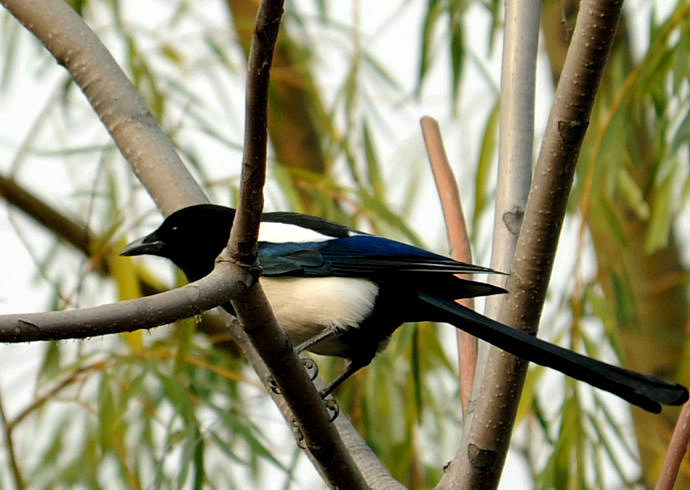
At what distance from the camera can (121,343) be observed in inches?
103

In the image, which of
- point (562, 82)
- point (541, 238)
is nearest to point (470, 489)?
point (541, 238)

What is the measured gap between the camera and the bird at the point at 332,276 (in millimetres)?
1685

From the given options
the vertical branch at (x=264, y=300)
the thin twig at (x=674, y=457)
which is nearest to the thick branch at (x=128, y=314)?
the vertical branch at (x=264, y=300)

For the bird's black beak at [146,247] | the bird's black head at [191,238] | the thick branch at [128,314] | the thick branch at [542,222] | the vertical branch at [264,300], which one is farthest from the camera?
the bird's black beak at [146,247]

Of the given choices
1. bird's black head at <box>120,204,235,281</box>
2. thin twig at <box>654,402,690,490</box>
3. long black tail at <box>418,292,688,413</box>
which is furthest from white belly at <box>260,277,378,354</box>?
thin twig at <box>654,402,690,490</box>

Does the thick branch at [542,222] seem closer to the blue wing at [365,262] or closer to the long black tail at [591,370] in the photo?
the long black tail at [591,370]

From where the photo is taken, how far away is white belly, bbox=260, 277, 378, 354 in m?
1.75

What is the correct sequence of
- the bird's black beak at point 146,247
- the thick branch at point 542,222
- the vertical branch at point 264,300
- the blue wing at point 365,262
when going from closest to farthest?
the vertical branch at point 264,300, the thick branch at point 542,222, the blue wing at point 365,262, the bird's black beak at point 146,247

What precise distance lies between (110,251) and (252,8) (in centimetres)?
133

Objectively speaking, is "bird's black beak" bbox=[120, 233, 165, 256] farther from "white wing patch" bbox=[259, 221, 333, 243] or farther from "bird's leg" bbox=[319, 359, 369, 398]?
"bird's leg" bbox=[319, 359, 369, 398]

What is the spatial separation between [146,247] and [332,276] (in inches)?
13.3

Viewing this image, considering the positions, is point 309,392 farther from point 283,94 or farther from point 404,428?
point 283,94

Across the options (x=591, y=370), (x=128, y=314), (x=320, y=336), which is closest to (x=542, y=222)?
(x=591, y=370)

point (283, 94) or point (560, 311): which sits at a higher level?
point (283, 94)
